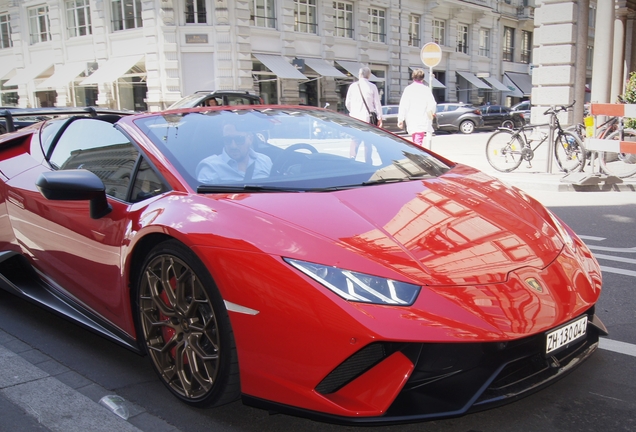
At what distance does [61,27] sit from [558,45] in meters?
27.4

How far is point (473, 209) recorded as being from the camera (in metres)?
2.82

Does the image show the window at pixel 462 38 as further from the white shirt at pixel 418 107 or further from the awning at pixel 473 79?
the white shirt at pixel 418 107

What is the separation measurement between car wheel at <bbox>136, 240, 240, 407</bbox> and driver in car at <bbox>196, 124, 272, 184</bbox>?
45 centimetres

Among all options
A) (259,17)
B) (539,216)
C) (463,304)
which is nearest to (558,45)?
(539,216)

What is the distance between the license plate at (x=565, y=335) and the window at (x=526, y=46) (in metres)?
50.8

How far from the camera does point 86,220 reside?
3137 millimetres

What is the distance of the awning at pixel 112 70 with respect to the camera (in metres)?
28.9

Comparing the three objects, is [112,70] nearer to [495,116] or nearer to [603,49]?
[495,116]

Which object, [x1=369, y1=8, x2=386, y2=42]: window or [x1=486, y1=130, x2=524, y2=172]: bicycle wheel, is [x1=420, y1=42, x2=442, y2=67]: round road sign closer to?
[x1=486, y1=130, x2=524, y2=172]: bicycle wheel

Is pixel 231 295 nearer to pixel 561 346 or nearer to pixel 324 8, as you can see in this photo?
pixel 561 346

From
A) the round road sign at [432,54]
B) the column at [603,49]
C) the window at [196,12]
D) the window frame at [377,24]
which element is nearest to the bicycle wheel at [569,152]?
the column at [603,49]

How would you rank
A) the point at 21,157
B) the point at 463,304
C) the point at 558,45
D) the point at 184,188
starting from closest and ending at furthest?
the point at 463,304 → the point at 184,188 → the point at 21,157 → the point at 558,45

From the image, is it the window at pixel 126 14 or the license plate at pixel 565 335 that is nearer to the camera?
the license plate at pixel 565 335

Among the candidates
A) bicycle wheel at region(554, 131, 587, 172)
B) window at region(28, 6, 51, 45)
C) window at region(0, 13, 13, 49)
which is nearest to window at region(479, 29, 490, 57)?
window at region(28, 6, 51, 45)
